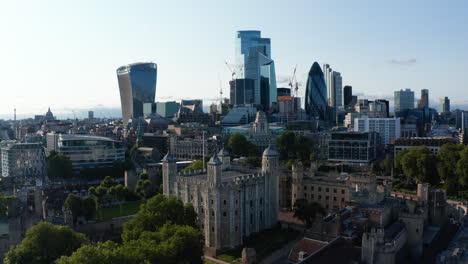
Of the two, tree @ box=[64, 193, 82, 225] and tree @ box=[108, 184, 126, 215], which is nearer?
tree @ box=[64, 193, 82, 225]

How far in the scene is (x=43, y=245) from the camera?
4469cm

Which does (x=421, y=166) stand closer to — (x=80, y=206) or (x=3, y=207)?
(x=80, y=206)

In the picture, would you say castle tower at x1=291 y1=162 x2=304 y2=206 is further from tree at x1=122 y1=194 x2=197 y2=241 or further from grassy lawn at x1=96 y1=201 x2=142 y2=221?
grassy lawn at x1=96 y1=201 x2=142 y2=221

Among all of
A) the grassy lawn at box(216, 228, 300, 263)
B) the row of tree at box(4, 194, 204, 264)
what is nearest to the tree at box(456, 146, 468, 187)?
the grassy lawn at box(216, 228, 300, 263)

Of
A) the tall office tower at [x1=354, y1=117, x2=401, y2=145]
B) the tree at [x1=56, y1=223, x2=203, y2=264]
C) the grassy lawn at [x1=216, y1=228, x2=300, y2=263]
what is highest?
the tall office tower at [x1=354, y1=117, x2=401, y2=145]

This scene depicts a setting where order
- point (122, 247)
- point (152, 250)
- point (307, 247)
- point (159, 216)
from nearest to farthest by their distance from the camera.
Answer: point (122, 247) → point (152, 250) → point (307, 247) → point (159, 216)

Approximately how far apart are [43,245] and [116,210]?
35374 millimetres

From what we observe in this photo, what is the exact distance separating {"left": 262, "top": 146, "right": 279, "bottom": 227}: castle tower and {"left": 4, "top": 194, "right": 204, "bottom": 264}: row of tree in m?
20.6

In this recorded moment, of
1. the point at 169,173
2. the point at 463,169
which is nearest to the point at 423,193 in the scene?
the point at 463,169

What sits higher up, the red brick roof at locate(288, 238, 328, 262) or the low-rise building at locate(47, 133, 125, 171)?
the low-rise building at locate(47, 133, 125, 171)

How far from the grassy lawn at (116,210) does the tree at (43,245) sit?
27.0 m

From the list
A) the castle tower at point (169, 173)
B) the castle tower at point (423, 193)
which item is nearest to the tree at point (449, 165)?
the castle tower at point (423, 193)

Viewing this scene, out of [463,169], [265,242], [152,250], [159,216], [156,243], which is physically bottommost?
[265,242]

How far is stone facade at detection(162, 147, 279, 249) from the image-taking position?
190 feet
